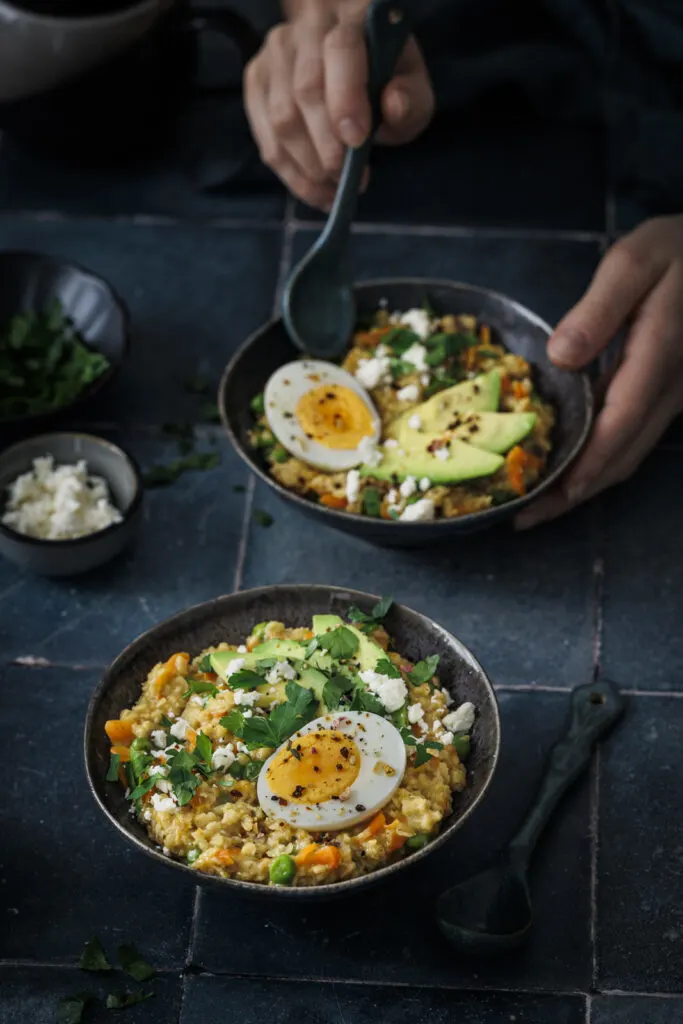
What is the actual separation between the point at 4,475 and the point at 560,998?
59.5 inches

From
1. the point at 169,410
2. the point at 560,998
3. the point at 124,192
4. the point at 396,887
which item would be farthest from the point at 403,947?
the point at 124,192

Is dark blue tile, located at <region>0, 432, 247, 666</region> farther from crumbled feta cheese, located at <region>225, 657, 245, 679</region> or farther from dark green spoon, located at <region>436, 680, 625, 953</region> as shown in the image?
dark green spoon, located at <region>436, 680, 625, 953</region>

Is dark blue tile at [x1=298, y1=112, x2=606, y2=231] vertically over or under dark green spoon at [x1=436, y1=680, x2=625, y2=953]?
over

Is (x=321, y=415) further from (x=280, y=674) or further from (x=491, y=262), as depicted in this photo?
(x=491, y=262)

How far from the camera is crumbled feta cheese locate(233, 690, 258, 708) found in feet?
7.63

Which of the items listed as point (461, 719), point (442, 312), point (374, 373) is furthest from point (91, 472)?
point (461, 719)

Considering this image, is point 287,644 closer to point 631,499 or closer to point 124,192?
point 631,499

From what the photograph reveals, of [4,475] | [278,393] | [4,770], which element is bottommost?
[4,770]

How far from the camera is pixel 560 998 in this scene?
7.43ft

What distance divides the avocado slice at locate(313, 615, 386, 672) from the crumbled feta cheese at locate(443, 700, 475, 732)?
6.2 inches

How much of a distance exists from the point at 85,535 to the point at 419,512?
26.2 inches

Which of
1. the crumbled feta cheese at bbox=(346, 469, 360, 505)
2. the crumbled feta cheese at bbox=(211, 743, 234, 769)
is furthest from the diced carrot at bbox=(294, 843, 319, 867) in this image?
the crumbled feta cheese at bbox=(346, 469, 360, 505)

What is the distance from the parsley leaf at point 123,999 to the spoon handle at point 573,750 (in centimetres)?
65

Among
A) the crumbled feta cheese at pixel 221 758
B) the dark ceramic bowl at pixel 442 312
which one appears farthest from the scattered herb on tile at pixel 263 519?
the crumbled feta cheese at pixel 221 758
